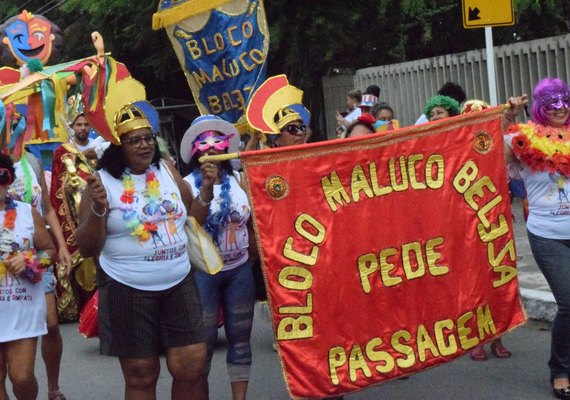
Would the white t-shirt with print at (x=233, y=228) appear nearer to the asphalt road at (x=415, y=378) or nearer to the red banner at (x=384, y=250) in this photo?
the red banner at (x=384, y=250)

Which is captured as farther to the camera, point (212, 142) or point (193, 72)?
point (193, 72)

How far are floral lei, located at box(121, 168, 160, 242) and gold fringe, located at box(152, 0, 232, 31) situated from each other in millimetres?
3284

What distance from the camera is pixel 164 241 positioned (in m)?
5.43

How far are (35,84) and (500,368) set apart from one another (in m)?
3.66

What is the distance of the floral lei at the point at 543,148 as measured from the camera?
6262mm

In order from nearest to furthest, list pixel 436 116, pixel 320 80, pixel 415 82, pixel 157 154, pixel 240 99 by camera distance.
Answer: pixel 157 154, pixel 436 116, pixel 240 99, pixel 415 82, pixel 320 80

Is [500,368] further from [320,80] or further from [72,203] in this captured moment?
[320,80]

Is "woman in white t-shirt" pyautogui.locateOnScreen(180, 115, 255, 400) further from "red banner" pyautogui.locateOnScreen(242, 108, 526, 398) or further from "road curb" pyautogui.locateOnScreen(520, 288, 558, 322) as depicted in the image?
"road curb" pyautogui.locateOnScreen(520, 288, 558, 322)

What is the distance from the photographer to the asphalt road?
6.76m

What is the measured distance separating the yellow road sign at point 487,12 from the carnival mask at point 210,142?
4114mm

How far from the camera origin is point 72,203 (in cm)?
888

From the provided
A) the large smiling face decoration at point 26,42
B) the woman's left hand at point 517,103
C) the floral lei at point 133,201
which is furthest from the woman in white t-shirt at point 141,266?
the large smiling face decoration at point 26,42

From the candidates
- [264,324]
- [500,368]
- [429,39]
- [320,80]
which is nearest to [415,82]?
[429,39]

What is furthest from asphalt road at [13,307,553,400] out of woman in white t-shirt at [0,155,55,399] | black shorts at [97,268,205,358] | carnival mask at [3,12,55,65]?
carnival mask at [3,12,55,65]
